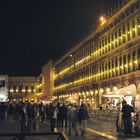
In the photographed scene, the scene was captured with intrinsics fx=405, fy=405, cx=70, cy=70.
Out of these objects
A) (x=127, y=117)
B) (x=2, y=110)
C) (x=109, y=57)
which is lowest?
(x=127, y=117)

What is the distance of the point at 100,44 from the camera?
259ft

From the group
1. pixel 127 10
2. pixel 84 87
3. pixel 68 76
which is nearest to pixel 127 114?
pixel 127 10

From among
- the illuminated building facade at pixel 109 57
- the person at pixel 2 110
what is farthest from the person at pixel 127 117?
the illuminated building facade at pixel 109 57

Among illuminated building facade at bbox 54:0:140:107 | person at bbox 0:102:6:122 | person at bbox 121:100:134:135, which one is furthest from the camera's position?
illuminated building facade at bbox 54:0:140:107

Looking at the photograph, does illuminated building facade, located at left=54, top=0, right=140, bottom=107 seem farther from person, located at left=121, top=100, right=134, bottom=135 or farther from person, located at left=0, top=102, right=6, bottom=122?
person, located at left=121, top=100, right=134, bottom=135

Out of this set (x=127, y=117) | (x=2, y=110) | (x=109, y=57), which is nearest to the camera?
(x=127, y=117)

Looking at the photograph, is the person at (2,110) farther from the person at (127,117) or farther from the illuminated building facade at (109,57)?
the illuminated building facade at (109,57)

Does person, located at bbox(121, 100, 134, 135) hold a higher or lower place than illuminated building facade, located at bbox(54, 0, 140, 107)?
lower

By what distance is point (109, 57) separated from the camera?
2815 inches

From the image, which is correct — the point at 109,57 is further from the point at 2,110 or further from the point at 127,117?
the point at 127,117

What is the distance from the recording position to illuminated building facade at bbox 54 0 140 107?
5881cm

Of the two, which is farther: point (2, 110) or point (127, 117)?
point (2, 110)

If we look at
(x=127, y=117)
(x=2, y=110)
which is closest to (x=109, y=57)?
(x=2, y=110)

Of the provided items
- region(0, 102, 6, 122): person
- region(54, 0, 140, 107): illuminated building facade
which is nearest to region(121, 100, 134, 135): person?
region(0, 102, 6, 122): person
